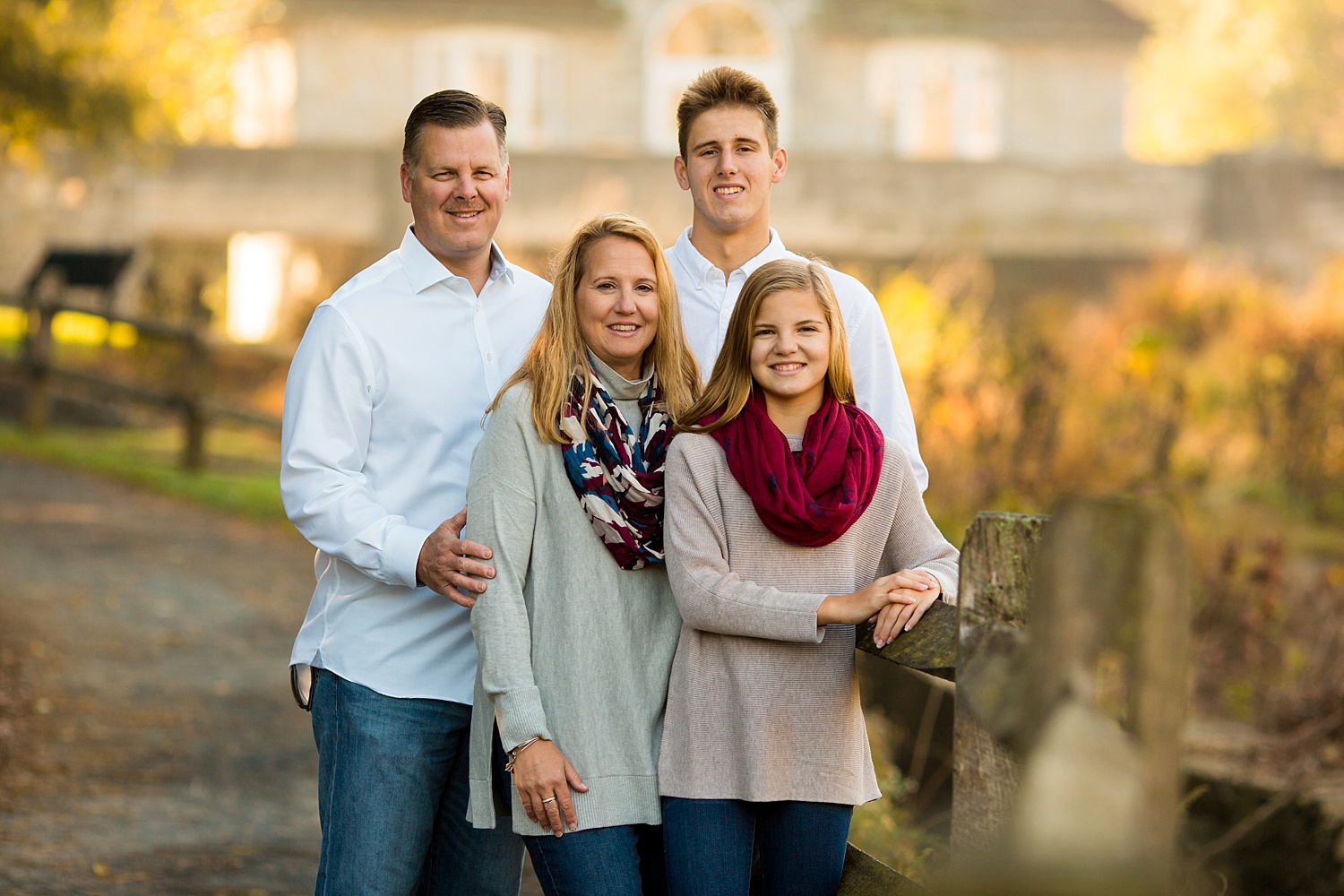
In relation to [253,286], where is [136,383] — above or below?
below

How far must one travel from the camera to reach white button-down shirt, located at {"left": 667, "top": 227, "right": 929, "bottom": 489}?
9.69ft

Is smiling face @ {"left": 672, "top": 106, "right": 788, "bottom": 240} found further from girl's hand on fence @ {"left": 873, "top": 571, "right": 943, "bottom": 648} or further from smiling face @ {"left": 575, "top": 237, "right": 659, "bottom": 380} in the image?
girl's hand on fence @ {"left": 873, "top": 571, "right": 943, "bottom": 648}

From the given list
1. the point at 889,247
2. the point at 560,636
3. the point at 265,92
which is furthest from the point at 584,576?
the point at 265,92

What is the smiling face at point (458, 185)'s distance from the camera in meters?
2.88

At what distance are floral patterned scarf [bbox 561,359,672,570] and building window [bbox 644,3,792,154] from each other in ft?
68.2

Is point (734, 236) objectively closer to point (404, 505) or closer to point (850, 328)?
point (850, 328)

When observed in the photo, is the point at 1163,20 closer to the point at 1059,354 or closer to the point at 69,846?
the point at 1059,354

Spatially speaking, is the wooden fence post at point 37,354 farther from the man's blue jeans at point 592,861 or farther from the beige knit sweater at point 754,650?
the beige knit sweater at point 754,650

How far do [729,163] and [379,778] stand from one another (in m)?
1.38

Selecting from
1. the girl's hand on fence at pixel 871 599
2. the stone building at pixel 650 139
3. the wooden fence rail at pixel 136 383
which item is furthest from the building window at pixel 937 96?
the girl's hand on fence at pixel 871 599

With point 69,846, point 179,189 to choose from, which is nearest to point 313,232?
point 179,189

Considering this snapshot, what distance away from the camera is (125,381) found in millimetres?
14328

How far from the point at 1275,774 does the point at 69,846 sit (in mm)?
4285

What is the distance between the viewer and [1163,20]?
51375mm
